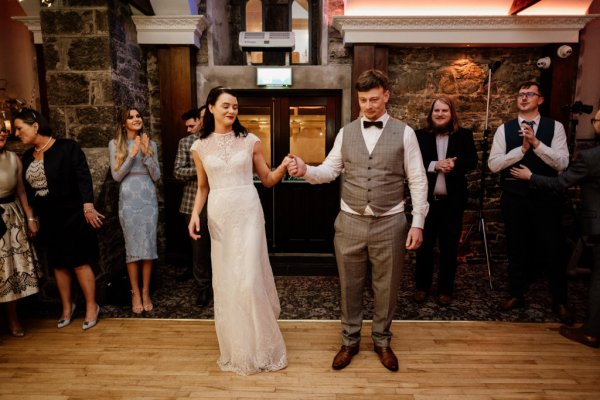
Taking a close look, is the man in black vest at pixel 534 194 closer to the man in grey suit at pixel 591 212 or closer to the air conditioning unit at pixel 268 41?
the man in grey suit at pixel 591 212

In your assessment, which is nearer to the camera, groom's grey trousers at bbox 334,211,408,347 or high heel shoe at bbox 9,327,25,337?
groom's grey trousers at bbox 334,211,408,347

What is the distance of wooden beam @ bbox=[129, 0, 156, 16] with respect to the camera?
161 inches

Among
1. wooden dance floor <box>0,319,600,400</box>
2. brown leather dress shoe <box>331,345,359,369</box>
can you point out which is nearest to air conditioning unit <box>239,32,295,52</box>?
wooden dance floor <box>0,319,600,400</box>

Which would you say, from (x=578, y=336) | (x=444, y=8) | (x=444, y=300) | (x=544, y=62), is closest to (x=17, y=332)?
(x=444, y=300)

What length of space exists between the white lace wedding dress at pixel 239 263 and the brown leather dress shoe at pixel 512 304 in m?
2.08

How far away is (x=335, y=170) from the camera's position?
270 centimetres

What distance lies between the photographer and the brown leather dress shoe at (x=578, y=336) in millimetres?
2836

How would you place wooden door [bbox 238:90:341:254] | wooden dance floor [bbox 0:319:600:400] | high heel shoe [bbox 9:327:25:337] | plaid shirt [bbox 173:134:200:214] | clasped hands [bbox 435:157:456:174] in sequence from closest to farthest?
1. wooden dance floor [bbox 0:319:600:400]
2. high heel shoe [bbox 9:327:25:337]
3. clasped hands [bbox 435:157:456:174]
4. plaid shirt [bbox 173:134:200:214]
5. wooden door [bbox 238:90:341:254]

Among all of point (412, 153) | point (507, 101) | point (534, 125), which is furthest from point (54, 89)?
point (507, 101)

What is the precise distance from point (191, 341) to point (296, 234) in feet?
8.68

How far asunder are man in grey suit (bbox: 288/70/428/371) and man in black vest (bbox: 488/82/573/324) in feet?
4.40

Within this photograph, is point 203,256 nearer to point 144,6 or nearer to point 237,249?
point 237,249

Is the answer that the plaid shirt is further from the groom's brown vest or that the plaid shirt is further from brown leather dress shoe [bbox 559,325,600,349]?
brown leather dress shoe [bbox 559,325,600,349]

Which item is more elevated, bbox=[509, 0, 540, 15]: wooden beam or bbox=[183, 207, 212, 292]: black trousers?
bbox=[509, 0, 540, 15]: wooden beam
